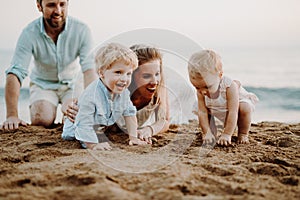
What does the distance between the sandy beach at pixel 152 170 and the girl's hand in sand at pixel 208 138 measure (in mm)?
44

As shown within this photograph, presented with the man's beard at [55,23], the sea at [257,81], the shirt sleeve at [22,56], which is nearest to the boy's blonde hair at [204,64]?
the sea at [257,81]

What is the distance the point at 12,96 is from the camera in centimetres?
336

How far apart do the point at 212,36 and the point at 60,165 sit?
8.02 metres

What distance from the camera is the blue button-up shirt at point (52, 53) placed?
3.56 metres

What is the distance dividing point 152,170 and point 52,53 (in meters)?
2.10

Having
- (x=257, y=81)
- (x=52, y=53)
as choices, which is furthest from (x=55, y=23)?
(x=257, y=81)

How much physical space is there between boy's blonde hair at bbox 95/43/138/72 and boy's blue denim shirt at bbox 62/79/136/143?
15cm

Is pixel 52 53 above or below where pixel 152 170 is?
above

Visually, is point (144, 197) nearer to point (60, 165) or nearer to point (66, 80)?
point (60, 165)

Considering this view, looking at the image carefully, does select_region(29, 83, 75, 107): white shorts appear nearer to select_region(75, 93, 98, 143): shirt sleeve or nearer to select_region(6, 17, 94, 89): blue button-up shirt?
select_region(6, 17, 94, 89): blue button-up shirt

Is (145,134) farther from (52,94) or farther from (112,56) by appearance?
(52,94)

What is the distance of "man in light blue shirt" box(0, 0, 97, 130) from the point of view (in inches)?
135

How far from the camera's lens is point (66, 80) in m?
3.85

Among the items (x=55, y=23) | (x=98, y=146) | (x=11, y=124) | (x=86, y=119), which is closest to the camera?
(x=98, y=146)
